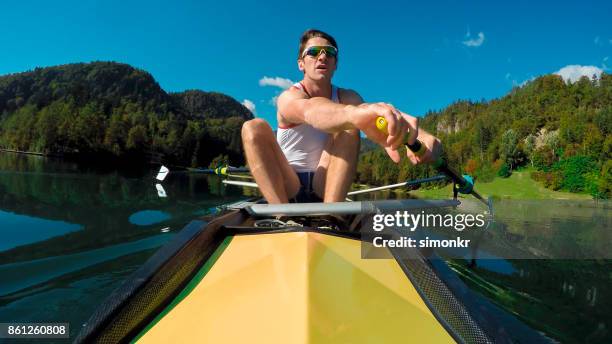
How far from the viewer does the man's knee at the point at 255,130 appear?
3049 millimetres

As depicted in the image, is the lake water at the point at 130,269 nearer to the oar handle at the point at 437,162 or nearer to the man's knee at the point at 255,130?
the oar handle at the point at 437,162

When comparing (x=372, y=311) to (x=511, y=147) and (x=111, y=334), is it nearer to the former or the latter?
(x=111, y=334)

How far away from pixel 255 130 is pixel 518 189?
269 feet

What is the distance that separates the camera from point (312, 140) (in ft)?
12.3

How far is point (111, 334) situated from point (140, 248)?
390 cm

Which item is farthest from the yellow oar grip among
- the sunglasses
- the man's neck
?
the sunglasses

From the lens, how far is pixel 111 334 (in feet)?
4.61

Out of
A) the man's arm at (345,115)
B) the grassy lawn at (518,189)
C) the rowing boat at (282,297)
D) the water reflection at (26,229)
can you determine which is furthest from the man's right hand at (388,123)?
the grassy lawn at (518,189)

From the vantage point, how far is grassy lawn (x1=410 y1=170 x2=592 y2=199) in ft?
204

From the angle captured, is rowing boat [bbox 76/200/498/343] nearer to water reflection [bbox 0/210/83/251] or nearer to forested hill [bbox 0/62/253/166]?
water reflection [bbox 0/210/83/251]

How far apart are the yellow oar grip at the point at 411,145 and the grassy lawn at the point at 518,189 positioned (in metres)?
59.0

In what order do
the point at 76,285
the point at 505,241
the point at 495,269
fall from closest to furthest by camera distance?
the point at 76,285
the point at 495,269
the point at 505,241

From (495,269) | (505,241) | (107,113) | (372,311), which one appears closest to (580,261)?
(505,241)

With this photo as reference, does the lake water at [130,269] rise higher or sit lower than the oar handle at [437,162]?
lower
